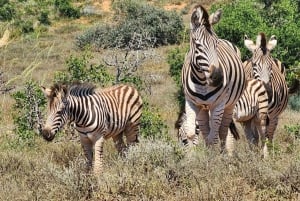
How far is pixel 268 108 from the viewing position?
9195 mm

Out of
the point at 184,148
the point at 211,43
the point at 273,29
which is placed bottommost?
the point at 273,29

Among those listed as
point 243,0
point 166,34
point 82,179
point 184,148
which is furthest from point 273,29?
point 166,34

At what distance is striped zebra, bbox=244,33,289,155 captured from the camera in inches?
334

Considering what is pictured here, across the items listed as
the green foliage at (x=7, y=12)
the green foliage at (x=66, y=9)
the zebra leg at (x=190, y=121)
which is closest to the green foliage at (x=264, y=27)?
the green foliage at (x=7, y=12)

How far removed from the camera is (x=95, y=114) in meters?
7.42

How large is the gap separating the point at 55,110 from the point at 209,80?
6.39ft

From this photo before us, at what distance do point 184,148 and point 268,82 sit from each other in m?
2.47

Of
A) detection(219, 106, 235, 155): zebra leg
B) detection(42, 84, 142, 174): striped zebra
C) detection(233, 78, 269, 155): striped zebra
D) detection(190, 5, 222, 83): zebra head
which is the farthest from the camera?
detection(233, 78, 269, 155): striped zebra

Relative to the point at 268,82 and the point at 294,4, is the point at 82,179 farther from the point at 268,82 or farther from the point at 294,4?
the point at 294,4

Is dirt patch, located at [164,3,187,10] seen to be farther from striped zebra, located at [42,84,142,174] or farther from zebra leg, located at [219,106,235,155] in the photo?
zebra leg, located at [219,106,235,155]

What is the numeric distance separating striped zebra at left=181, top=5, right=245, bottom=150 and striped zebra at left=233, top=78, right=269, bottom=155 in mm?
1248

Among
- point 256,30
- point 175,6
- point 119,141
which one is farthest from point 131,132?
point 175,6

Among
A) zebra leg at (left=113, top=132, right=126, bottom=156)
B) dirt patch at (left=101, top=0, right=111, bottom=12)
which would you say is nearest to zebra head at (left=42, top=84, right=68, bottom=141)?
zebra leg at (left=113, top=132, right=126, bottom=156)

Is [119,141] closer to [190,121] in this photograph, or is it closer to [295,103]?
[190,121]
